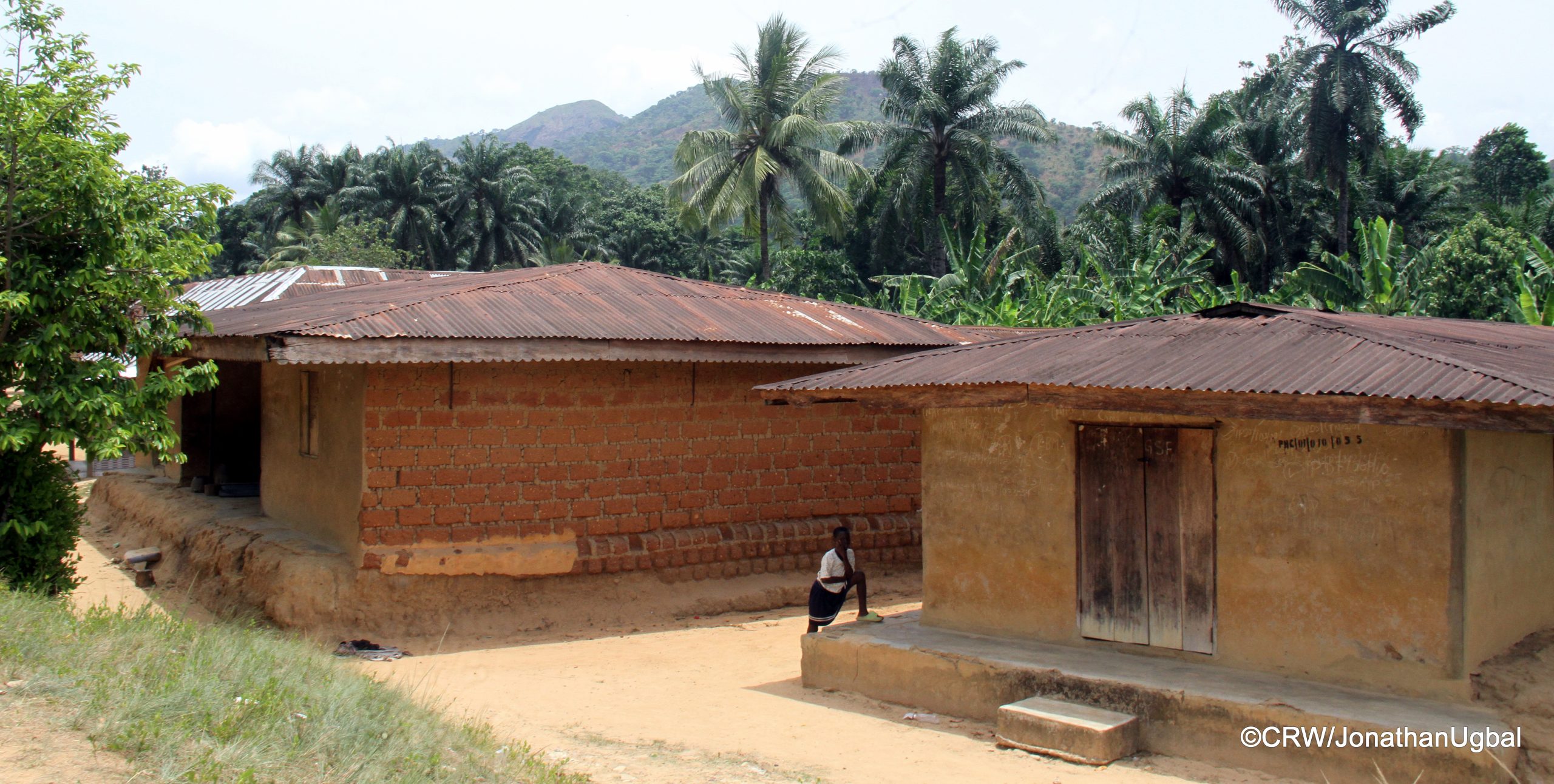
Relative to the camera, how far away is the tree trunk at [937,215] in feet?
→ 109

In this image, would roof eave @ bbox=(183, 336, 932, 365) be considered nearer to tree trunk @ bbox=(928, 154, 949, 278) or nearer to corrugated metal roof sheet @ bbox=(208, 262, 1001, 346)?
corrugated metal roof sheet @ bbox=(208, 262, 1001, 346)

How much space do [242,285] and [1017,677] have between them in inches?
575

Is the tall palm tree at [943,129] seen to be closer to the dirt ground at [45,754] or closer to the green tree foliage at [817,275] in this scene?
the green tree foliage at [817,275]

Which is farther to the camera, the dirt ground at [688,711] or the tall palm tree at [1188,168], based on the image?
the tall palm tree at [1188,168]

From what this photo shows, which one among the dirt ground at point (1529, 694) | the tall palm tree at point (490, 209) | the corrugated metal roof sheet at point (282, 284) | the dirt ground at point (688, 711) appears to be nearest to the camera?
the dirt ground at point (1529, 694)

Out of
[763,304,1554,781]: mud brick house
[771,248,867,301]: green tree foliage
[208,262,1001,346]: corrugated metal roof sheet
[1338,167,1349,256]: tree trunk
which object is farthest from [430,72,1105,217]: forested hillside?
[763,304,1554,781]: mud brick house

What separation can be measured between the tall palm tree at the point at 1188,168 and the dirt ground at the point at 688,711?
27815 mm

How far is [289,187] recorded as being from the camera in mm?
46688

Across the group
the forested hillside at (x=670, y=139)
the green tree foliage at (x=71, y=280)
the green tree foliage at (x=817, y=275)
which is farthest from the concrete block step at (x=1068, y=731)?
the forested hillside at (x=670, y=139)

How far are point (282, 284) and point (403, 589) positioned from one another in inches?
372

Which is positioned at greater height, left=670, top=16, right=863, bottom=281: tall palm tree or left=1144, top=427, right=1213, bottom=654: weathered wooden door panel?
left=670, top=16, right=863, bottom=281: tall palm tree

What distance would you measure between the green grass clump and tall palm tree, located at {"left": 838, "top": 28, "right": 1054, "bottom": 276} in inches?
1099

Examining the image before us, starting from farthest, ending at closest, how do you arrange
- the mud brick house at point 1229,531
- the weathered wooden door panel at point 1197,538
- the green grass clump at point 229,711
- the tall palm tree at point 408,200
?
1. the tall palm tree at point 408,200
2. the weathered wooden door panel at point 1197,538
3. the mud brick house at point 1229,531
4. the green grass clump at point 229,711

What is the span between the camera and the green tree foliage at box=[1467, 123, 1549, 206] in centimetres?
3734
